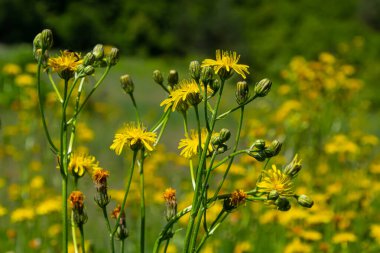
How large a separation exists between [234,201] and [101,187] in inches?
9.2

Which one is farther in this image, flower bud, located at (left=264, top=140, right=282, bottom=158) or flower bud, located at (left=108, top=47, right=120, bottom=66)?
flower bud, located at (left=108, top=47, right=120, bottom=66)

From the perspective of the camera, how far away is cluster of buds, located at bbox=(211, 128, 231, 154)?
3.22 ft

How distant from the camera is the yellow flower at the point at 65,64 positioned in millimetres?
1026

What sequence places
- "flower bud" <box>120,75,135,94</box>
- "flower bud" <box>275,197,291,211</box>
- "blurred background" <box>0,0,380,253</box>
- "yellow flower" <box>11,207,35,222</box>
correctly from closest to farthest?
"flower bud" <box>275,197,291,211</box> → "flower bud" <box>120,75,135,94</box> → "yellow flower" <box>11,207,35,222</box> → "blurred background" <box>0,0,380,253</box>

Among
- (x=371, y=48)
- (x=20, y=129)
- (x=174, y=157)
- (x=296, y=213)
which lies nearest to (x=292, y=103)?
(x=174, y=157)

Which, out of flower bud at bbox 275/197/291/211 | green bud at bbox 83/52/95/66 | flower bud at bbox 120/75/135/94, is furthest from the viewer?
flower bud at bbox 120/75/135/94

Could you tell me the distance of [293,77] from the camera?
3424 millimetres

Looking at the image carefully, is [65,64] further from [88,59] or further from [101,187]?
[101,187]

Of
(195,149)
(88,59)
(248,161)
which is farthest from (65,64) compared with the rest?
(248,161)

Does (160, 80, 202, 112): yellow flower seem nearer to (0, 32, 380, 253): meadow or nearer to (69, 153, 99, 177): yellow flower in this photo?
(69, 153, 99, 177): yellow flower

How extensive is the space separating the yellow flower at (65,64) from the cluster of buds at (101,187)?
6.6 inches

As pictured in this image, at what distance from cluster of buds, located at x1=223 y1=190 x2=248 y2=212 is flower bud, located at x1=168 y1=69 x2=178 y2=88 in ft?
0.82

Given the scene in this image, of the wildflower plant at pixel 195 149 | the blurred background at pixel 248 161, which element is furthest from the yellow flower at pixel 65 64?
the blurred background at pixel 248 161

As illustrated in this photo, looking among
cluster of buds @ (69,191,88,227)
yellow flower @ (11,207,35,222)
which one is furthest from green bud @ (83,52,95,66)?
yellow flower @ (11,207,35,222)
